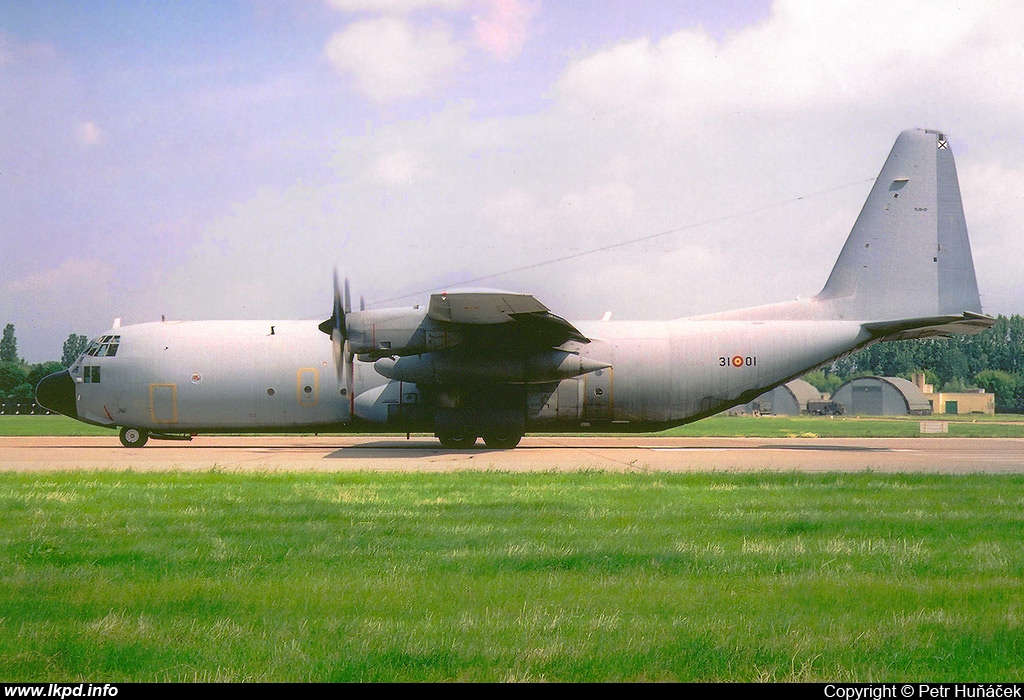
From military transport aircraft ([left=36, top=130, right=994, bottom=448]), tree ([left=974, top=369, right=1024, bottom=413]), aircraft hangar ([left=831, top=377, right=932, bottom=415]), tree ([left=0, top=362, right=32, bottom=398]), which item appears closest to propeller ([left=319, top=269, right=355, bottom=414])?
military transport aircraft ([left=36, top=130, right=994, bottom=448])

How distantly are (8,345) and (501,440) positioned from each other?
12260 cm

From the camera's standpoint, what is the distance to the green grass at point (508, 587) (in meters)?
5.10

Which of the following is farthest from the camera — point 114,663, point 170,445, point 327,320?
point 170,445

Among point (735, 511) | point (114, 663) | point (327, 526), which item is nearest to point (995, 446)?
point (735, 511)

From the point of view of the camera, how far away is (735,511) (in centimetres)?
1150

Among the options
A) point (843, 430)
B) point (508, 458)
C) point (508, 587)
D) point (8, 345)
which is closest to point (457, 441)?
point (508, 458)

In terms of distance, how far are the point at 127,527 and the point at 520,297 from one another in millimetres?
12484

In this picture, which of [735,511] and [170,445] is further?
[170,445]

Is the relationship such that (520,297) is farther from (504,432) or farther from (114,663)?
(114,663)

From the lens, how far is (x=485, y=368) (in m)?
23.2

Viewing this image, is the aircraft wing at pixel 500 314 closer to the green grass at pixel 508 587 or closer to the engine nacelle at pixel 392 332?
the engine nacelle at pixel 392 332

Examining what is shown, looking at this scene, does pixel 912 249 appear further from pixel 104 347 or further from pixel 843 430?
pixel 104 347

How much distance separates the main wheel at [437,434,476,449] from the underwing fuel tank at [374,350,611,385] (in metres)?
1.93
